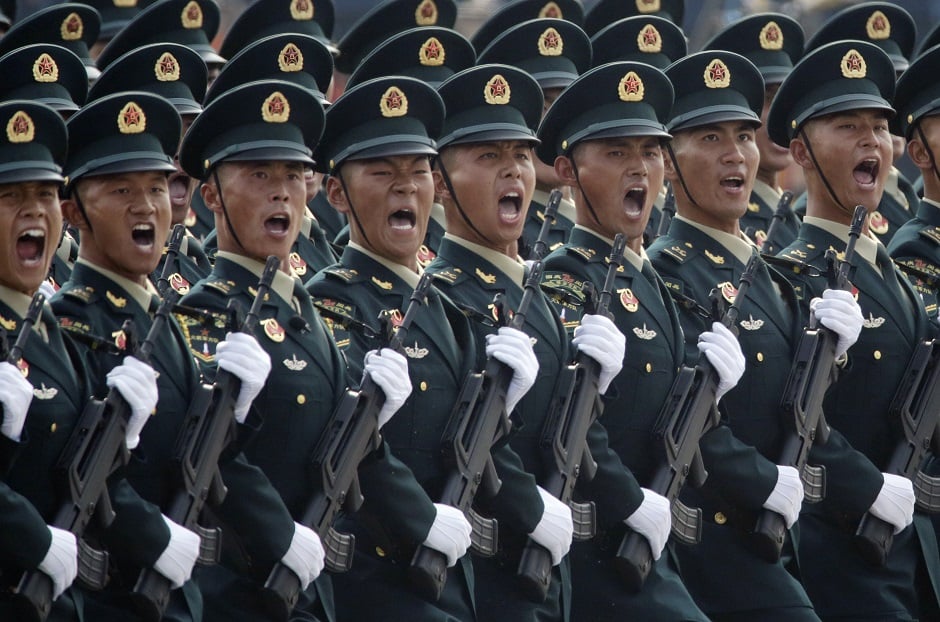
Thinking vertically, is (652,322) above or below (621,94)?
below

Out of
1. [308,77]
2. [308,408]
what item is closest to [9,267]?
[308,408]

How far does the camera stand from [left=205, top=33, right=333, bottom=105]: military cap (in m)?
12.1

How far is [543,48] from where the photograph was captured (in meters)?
13.6

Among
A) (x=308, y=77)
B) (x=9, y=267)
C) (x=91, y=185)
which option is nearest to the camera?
(x=9, y=267)

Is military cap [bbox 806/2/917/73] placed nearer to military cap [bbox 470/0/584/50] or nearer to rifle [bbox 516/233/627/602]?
military cap [bbox 470/0/584/50]

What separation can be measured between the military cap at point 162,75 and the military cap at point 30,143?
2.34 m

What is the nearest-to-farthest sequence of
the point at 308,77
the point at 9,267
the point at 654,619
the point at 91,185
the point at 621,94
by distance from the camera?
the point at 9,267 → the point at 91,185 → the point at 654,619 → the point at 621,94 → the point at 308,77

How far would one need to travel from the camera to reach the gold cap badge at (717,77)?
38.4 ft

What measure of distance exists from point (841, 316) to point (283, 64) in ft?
11.0

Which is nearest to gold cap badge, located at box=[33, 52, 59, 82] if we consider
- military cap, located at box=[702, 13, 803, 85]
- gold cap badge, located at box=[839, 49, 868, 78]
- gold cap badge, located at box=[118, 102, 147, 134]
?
gold cap badge, located at box=[118, 102, 147, 134]

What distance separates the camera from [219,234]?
1009 cm

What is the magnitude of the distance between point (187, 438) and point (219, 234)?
3.82 ft

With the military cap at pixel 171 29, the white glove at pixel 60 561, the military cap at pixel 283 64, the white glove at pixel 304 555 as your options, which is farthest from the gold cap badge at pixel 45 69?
A: the white glove at pixel 60 561

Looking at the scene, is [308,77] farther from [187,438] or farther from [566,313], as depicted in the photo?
[187,438]
